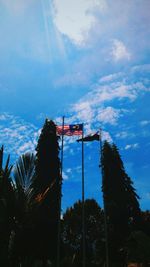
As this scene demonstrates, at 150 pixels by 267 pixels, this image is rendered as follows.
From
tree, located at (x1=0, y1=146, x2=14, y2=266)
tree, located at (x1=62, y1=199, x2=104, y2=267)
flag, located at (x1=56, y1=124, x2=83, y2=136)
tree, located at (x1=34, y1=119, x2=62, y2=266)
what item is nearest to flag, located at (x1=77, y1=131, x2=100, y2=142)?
flag, located at (x1=56, y1=124, x2=83, y2=136)

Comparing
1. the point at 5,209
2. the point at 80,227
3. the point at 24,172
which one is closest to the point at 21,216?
the point at 5,209

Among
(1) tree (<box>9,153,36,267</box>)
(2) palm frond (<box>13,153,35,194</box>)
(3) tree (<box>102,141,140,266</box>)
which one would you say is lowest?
(1) tree (<box>9,153,36,267</box>)

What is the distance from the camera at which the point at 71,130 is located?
75.3ft

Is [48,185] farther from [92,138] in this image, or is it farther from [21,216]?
[21,216]

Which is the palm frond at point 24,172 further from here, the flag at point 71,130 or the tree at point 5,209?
the flag at point 71,130

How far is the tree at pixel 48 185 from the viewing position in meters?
28.8

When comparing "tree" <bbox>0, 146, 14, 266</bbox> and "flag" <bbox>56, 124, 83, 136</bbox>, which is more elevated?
"flag" <bbox>56, 124, 83, 136</bbox>

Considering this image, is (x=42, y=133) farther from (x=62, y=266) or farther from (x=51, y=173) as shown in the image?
(x=62, y=266)

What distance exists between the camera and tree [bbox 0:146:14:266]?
1462 cm

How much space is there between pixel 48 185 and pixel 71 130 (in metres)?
11.3

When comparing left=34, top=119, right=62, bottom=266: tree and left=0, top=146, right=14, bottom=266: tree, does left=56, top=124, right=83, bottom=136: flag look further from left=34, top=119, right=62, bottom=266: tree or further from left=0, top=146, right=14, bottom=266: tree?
left=0, top=146, right=14, bottom=266: tree

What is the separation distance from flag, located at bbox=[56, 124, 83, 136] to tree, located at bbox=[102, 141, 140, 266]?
13.1 metres

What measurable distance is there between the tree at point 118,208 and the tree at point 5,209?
19632mm

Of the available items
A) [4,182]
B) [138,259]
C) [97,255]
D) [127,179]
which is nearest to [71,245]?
[97,255]
